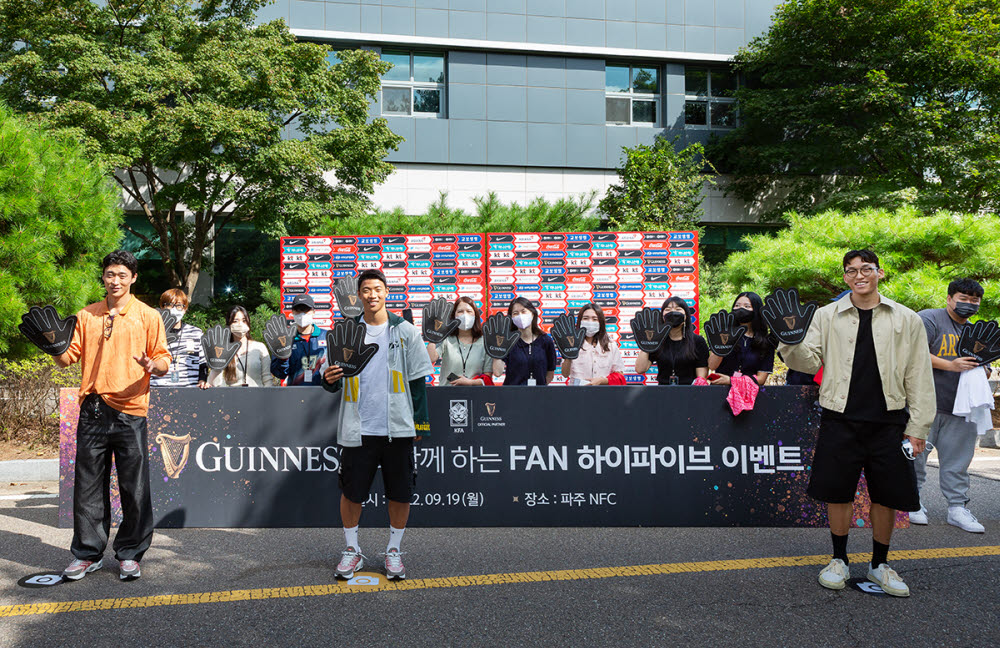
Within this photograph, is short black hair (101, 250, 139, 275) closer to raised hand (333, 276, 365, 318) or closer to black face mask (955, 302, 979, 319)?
raised hand (333, 276, 365, 318)

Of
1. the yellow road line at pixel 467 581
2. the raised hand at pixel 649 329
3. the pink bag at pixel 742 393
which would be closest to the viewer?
the yellow road line at pixel 467 581

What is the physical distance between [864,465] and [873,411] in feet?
1.19

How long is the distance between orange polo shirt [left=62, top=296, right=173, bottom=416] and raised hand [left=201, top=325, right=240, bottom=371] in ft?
5.37

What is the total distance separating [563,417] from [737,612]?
2.17 m

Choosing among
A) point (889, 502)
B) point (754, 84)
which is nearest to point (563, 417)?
point (889, 502)

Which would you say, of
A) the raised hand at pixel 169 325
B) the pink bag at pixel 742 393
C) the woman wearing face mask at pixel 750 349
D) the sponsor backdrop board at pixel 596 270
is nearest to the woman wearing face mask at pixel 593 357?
the woman wearing face mask at pixel 750 349

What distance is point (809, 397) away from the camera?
592 centimetres

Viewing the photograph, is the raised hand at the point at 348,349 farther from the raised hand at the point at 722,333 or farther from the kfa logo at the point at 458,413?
the raised hand at the point at 722,333

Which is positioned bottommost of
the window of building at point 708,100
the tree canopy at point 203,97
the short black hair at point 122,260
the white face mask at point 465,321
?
the white face mask at point 465,321

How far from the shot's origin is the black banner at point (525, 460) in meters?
5.84

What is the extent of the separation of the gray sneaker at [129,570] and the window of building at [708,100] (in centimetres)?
2363

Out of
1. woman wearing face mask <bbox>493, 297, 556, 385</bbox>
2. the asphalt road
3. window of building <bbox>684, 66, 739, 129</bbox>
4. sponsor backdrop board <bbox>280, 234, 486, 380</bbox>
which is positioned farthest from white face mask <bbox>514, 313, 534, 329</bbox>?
window of building <bbox>684, 66, 739, 129</bbox>

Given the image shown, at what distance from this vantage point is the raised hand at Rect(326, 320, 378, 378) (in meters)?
4.57

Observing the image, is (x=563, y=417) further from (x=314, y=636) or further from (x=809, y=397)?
(x=314, y=636)
